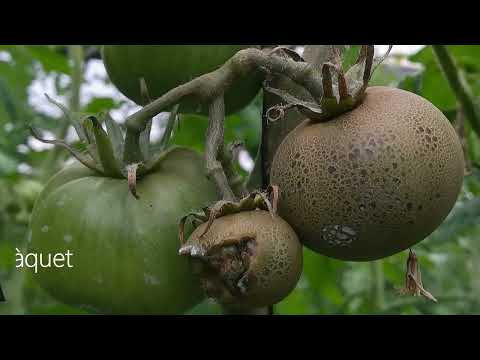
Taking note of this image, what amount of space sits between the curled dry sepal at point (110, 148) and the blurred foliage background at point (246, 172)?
0.43 meters

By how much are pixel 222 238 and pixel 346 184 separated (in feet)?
0.66

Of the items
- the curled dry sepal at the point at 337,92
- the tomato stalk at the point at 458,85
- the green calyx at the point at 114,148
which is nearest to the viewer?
the curled dry sepal at the point at 337,92

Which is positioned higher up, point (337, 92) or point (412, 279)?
point (337, 92)

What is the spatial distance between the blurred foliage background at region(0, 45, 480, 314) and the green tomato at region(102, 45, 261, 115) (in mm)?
228

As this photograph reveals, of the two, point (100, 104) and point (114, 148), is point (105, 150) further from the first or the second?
point (100, 104)

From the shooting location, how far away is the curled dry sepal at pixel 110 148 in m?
1.25

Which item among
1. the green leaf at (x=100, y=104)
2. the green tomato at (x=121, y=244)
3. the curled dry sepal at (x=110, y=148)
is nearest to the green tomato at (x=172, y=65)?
the curled dry sepal at (x=110, y=148)

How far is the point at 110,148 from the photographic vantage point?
1237mm

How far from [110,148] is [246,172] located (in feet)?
3.57

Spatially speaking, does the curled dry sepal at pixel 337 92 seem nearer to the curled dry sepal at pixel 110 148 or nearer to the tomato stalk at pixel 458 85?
the curled dry sepal at pixel 110 148

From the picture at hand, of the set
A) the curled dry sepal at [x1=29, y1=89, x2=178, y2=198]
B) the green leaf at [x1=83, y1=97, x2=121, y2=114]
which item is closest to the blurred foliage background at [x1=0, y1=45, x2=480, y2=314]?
the green leaf at [x1=83, y1=97, x2=121, y2=114]

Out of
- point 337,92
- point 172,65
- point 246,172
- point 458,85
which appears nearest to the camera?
point 337,92

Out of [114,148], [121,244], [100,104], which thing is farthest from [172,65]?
[100,104]
